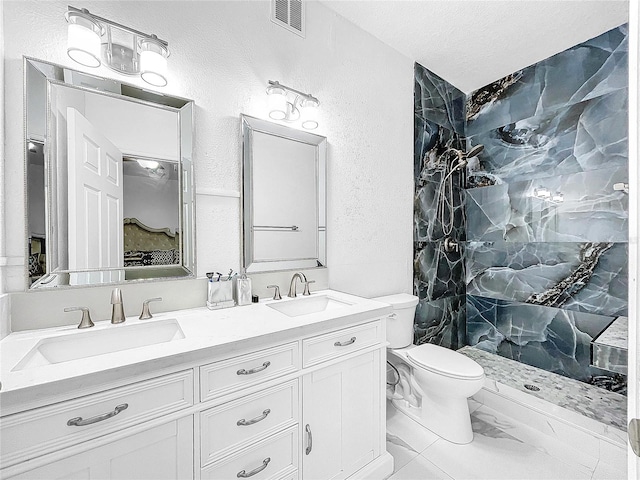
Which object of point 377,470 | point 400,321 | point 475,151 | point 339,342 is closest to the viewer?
point 339,342

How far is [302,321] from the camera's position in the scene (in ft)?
4.02

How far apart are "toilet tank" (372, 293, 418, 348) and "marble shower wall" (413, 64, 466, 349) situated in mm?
403

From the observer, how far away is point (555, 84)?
8.05ft

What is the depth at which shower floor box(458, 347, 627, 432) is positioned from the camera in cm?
188

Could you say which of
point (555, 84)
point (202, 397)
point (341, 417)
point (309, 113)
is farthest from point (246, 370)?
point (555, 84)

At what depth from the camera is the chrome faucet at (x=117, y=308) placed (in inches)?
46.6

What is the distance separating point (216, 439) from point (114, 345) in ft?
1.79

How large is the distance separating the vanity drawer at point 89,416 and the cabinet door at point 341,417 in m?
0.52

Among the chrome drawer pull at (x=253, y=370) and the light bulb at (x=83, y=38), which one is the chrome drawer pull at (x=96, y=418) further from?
the light bulb at (x=83, y=38)

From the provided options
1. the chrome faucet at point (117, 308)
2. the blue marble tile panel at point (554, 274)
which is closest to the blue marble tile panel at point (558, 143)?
the blue marble tile panel at point (554, 274)

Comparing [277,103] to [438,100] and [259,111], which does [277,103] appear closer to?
[259,111]

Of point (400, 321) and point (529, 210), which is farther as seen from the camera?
point (529, 210)

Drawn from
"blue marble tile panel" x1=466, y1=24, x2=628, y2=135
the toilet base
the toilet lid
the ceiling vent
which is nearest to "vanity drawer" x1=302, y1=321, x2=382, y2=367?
the toilet lid

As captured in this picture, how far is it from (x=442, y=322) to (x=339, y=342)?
1.82m
